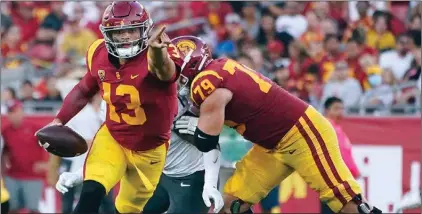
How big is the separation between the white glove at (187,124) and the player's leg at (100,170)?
31.1 inches

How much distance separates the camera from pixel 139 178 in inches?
292

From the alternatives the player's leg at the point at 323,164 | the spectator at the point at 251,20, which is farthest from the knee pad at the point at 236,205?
the spectator at the point at 251,20

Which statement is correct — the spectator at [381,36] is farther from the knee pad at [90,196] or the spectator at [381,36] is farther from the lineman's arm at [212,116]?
the knee pad at [90,196]

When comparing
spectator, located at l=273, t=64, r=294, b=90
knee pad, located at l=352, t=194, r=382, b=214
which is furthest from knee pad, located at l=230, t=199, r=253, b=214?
spectator, located at l=273, t=64, r=294, b=90

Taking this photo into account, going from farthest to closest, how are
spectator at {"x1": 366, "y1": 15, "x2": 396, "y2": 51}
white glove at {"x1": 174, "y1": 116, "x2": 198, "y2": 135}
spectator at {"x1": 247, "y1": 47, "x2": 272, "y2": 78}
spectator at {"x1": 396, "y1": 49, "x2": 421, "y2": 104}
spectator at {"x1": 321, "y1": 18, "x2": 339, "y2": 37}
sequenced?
spectator at {"x1": 321, "y1": 18, "x2": 339, "y2": 37} < spectator at {"x1": 366, "y1": 15, "x2": 396, "y2": 51} < spectator at {"x1": 247, "y1": 47, "x2": 272, "y2": 78} < spectator at {"x1": 396, "y1": 49, "x2": 421, "y2": 104} < white glove at {"x1": 174, "y1": 116, "x2": 198, "y2": 135}

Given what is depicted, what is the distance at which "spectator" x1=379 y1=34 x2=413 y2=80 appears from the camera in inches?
468

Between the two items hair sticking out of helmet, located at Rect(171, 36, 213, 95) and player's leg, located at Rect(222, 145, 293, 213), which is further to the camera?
player's leg, located at Rect(222, 145, 293, 213)

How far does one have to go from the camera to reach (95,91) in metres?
7.43

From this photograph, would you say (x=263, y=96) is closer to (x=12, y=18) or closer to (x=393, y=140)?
(x=393, y=140)

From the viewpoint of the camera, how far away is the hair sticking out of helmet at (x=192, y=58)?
7.09m

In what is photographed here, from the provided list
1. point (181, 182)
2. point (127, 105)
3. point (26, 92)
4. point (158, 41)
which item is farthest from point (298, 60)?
point (158, 41)

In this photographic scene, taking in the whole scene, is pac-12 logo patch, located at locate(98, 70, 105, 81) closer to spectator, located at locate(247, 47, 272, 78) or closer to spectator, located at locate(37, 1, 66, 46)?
spectator, located at locate(247, 47, 272, 78)

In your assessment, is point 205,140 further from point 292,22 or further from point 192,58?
point 292,22

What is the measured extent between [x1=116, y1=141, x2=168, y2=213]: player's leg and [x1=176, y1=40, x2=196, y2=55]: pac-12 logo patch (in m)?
0.71
